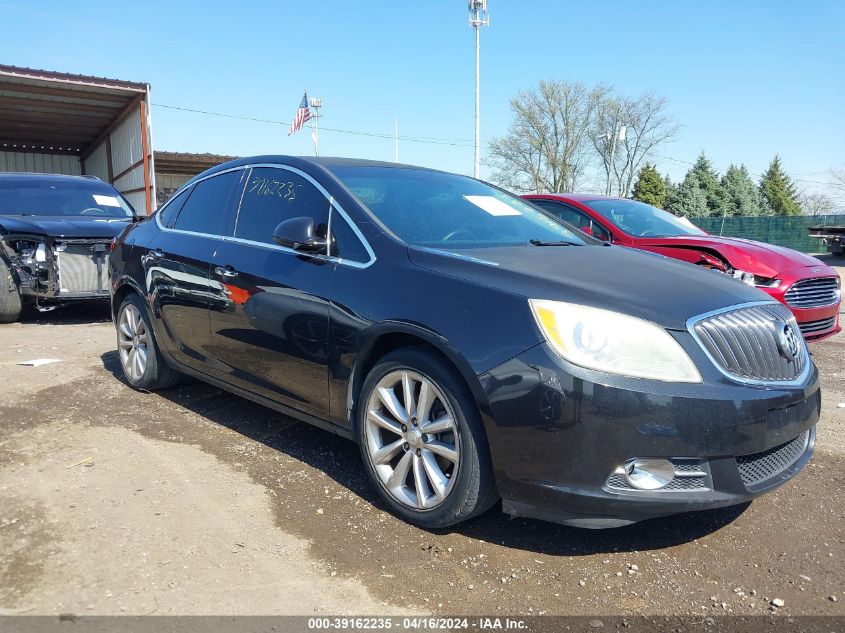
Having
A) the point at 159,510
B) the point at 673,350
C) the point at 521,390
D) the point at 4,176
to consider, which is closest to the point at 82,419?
the point at 159,510

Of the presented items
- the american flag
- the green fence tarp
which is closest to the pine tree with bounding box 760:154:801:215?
the green fence tarp

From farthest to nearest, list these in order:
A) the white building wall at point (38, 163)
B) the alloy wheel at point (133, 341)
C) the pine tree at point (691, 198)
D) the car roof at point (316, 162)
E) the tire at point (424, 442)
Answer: the pine tree at point (691, 198), the white building wall at point (38, 163), the alloy wheel at point (133, 341), the car roof at point (316, 162), the tire at point (424, 442)

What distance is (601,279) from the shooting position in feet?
8.98

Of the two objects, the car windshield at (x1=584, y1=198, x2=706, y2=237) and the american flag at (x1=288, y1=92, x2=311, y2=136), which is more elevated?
the american flag at (x1=288, y1=92, x2=311, y2=136)

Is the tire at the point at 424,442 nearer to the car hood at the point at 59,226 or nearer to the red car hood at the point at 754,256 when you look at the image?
the red car hood at the point at 754,256

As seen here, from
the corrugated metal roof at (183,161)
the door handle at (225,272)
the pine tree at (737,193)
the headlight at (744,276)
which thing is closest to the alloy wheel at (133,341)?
the door handle at (225,272)

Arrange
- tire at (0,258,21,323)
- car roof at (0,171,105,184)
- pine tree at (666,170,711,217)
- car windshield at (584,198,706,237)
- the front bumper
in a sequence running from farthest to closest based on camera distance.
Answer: pine tree at (666,170,711,217) → car roof at (0,171,105,184) → tire at (0,258,21,323) → car windshield at (584,198,706,237) → the front bumper

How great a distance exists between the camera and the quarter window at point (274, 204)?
3.44m

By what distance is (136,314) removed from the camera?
188 inches

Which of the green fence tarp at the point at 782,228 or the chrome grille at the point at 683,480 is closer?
the chrome grille at the point at 683,480

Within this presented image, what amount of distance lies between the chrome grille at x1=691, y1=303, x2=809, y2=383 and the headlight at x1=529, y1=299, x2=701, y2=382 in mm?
155

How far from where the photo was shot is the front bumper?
7.62 feet

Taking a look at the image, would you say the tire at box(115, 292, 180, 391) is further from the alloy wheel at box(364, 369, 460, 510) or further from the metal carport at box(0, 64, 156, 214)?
the metal carport at box(0, 64, 156, 214)

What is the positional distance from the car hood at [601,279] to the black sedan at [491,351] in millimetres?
12
